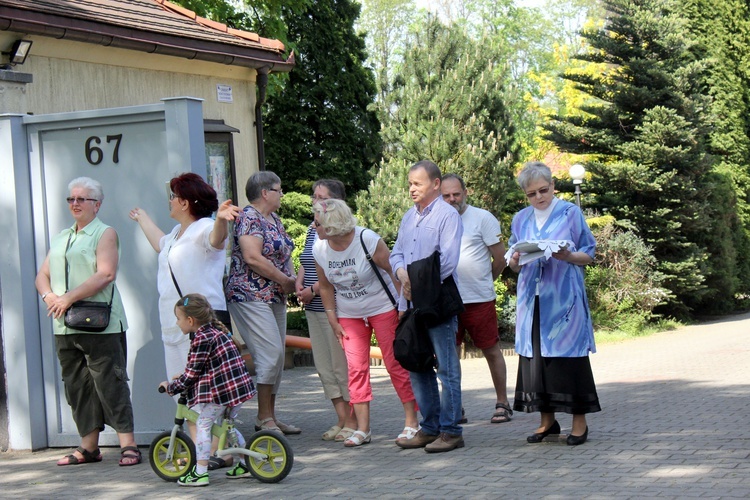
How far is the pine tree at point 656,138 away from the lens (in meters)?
19.6

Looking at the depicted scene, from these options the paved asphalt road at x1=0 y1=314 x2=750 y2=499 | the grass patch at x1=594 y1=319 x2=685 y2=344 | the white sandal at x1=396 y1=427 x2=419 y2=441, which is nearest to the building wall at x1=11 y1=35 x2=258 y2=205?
the paved asphalt road at x1=0 y1=314 x2=750 y2=499

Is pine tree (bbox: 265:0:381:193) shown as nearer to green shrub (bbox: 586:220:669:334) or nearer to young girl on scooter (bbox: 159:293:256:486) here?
green shrub (bbox: 586:220:669:334)

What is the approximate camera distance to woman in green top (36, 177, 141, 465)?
23.5 feet

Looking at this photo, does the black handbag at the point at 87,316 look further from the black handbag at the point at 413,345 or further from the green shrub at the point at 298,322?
the green shrub at the point at 298,322

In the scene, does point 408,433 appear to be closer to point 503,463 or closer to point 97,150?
point 503,463

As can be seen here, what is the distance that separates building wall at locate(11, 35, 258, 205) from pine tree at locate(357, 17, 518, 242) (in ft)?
11.6

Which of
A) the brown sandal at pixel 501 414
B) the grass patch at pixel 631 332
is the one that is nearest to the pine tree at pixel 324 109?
the grass patch at pixel 631 332

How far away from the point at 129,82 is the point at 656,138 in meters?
11.4

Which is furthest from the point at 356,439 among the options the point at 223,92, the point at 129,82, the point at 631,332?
the point at 631,332

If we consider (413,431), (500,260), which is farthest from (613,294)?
(413,431)

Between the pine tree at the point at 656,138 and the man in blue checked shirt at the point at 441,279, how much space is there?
12.8m

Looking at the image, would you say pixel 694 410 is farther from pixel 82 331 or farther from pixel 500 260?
pixel 82 331

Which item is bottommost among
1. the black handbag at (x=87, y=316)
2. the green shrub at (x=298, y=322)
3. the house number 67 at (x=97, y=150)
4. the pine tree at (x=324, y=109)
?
the green shrub at (x=298, y=322)

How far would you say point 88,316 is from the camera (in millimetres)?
7117
